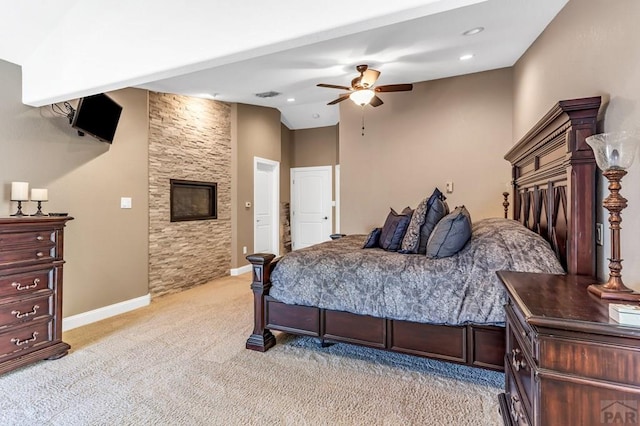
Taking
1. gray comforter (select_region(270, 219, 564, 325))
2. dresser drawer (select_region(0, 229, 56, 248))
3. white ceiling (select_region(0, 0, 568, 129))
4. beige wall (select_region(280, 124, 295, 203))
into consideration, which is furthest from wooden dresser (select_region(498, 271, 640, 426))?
beige wall (select_region(280, 124, 295, 203))

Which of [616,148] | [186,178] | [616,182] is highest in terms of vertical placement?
[186,178]

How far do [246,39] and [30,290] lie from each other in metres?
2.38

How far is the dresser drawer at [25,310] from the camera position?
2291mm

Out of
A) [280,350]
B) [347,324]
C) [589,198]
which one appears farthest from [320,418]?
[589,198]

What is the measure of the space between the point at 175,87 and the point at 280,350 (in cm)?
346

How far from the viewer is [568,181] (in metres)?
1.81

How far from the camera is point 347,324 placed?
249 centimetres

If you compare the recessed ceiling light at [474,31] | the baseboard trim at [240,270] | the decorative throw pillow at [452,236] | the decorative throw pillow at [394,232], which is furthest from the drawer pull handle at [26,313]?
the recessed ceiling light at [474,31]

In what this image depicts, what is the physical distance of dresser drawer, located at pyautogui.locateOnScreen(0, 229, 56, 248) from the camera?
2296 mm

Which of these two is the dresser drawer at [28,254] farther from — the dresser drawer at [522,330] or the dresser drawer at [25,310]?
the dresser drawer at [522,330]

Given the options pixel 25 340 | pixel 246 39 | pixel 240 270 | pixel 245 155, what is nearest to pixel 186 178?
pixel 245 155

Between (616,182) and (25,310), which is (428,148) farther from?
(25,310)

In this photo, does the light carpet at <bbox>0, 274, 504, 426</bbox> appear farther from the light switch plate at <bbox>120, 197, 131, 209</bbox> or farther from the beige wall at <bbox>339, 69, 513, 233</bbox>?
the beige wall at <bbox>339, 69, 513, 233</bbox>

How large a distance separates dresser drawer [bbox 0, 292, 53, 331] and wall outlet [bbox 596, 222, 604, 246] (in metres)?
3.65
